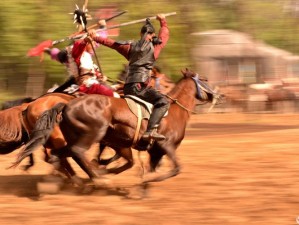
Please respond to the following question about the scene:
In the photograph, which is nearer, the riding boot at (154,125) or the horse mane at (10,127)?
the riding boot at (154,125)

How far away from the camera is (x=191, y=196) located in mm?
10008

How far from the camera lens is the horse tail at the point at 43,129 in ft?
32.7

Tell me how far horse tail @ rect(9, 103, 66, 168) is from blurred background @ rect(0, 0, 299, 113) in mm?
11577

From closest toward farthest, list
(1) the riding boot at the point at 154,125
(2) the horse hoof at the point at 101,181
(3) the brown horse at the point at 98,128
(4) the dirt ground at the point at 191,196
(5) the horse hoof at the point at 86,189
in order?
(4) the dirt ground at the point at 191,196 < (3) the brown horse at the point at 98,128 < (1) the riding boot at the point at 154,125 < (2) the horse hoof at the point at 101,181 < (5) the horse hoof at the point at 86,189

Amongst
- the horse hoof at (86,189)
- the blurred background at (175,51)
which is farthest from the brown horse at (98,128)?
the blurred background at (175,51)

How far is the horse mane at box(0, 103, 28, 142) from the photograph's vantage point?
10758 mm

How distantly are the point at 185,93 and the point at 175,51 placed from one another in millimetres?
18965

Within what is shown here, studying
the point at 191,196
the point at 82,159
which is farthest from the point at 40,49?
the point at 191,196

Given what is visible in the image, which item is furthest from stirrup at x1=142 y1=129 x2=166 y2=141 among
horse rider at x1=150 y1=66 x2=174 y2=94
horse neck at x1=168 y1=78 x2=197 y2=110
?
horse rider at x1=150 y1=66 x2=174 y2=94

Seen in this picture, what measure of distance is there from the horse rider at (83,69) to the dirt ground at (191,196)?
5.12 feet

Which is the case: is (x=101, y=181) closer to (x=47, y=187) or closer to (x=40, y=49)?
(x=47, y=187)

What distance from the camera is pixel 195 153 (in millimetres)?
14555

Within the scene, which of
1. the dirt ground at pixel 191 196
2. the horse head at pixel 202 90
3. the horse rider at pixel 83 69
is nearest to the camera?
the dirt ground at pixel 191 196

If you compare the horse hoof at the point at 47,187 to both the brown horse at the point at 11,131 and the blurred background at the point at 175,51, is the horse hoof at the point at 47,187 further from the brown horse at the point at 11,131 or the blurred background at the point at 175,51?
the blurred background at the point at 175,51
